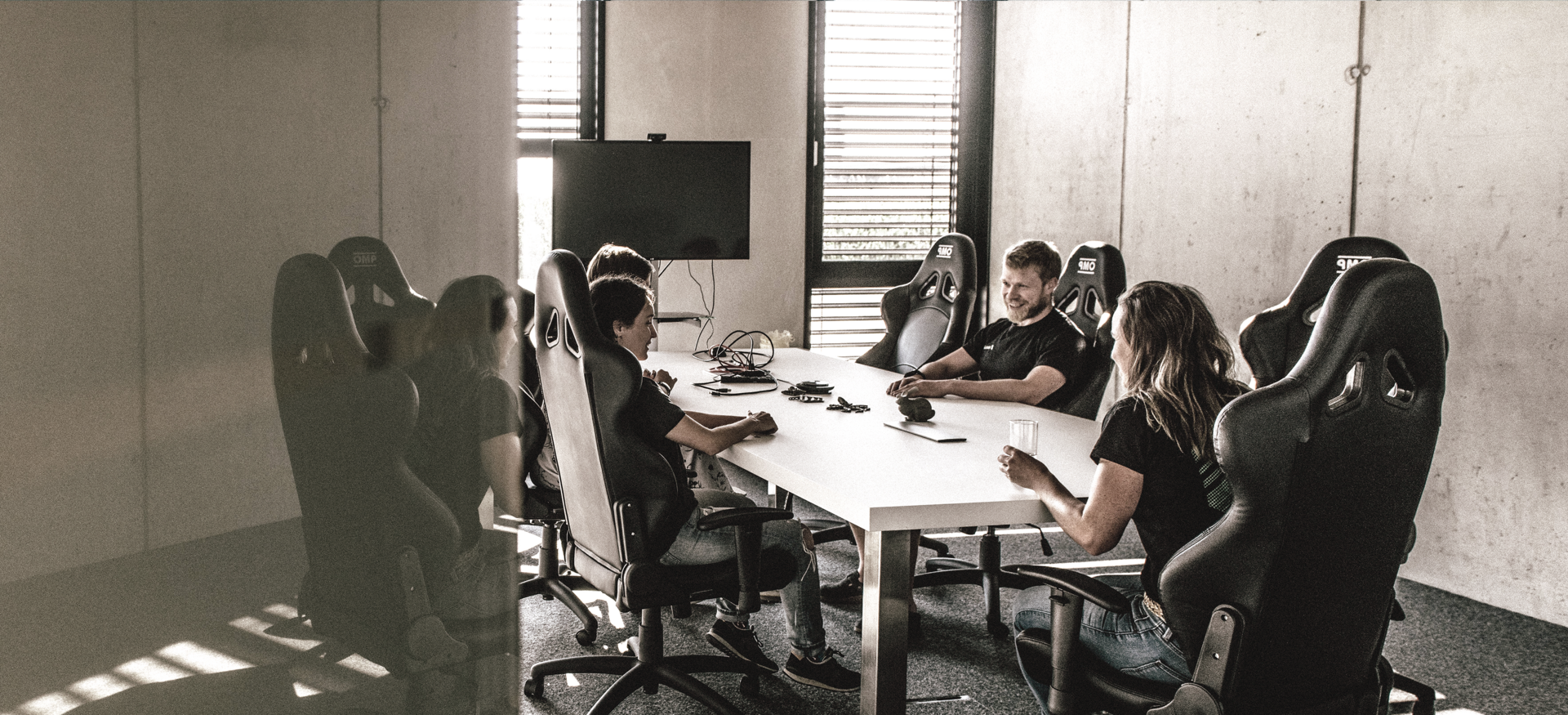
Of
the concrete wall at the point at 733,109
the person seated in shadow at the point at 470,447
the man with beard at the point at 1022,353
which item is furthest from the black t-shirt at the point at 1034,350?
the person seated in shadow at the point at 470,447

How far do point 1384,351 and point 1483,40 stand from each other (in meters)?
2.78

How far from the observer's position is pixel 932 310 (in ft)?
14.9

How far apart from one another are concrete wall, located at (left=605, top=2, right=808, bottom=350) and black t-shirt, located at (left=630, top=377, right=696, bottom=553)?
132 inches

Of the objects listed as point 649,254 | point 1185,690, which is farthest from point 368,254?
point 649,254

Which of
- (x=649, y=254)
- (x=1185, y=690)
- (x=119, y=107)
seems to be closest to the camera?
(x=119, y=107)

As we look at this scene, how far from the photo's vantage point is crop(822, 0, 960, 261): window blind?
617 cm

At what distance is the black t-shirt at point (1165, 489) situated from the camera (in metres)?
2.02

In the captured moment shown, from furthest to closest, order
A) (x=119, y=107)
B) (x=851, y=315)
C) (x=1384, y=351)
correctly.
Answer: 1. (x=851, y=315)
2. (x=1384, y=351)
3. (x=119, y=107)

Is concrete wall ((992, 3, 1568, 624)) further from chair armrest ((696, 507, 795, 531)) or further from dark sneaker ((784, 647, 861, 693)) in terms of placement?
chair armrest ((696, 507, 795, 531))

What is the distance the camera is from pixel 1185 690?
5.61 ft

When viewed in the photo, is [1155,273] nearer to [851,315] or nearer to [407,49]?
[851,315]

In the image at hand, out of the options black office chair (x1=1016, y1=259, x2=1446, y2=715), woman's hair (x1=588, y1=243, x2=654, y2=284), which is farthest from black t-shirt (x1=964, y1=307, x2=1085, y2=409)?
black office chair (x1=1016, y1=259, x2=1446, y2=715)

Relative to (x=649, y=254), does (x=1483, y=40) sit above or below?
above

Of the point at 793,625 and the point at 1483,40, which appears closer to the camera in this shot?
the point at 793,625
